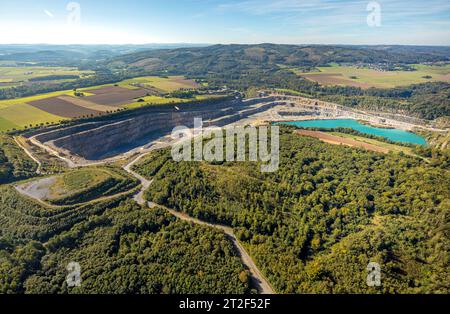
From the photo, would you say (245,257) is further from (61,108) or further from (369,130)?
(61,108)

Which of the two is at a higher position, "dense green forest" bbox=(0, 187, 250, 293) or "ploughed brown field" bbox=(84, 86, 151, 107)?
"ploughed brown field" bbox=(84, 86, 151, 107)

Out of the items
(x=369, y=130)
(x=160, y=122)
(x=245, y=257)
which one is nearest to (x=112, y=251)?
(x=245, y=257)

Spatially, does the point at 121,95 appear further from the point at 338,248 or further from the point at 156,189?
the point at 338,248

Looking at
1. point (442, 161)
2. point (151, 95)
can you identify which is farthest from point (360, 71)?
point (442, 161)

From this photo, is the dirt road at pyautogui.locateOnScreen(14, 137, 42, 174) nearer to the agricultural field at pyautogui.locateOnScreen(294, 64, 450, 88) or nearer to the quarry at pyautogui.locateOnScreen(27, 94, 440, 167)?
the quarry at pyautogui.locateOnScreen(27, 94, 440, 167)

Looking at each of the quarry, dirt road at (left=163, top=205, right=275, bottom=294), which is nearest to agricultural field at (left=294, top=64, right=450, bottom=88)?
the quarry

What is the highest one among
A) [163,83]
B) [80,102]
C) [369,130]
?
[163,83]

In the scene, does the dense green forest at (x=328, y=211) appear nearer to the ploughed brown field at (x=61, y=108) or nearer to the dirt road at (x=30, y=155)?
the dirt road at (x=30, y=155)
